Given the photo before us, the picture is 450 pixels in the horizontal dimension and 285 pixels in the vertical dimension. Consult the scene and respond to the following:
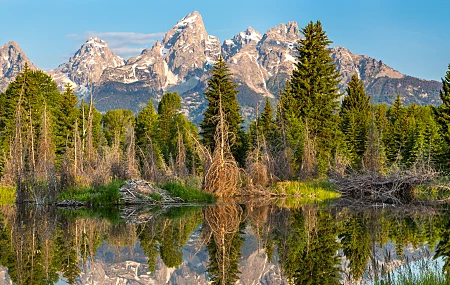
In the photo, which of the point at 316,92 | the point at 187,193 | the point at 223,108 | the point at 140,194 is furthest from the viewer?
the point at 316,92

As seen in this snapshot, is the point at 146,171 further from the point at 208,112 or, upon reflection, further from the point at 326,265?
the point at 326,265

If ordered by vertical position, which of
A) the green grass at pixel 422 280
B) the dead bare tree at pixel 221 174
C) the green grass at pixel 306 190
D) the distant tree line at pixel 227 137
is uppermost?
the distant tree line at pixel 227 137

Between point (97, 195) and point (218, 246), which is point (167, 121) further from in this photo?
point (218, 246)

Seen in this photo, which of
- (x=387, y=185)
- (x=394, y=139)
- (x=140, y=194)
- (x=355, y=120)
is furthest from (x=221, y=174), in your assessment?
(x=355, y=120)

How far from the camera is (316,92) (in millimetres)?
51625

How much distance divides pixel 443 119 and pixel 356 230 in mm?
41008

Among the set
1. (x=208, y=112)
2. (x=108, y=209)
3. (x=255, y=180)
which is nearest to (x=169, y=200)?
(x=108, y=209)

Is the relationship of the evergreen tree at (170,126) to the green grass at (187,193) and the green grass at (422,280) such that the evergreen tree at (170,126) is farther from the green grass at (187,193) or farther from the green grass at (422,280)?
the green grass at (422,280)

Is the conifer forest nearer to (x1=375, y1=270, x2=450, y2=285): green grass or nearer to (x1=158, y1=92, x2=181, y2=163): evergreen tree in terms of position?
(x1=375, y1=270, x2=450, y2=285): green grass

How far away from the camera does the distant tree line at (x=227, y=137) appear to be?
3089 centimetres

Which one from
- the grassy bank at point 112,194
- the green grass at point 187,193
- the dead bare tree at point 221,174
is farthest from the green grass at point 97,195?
the dead bare tree at point 221,174

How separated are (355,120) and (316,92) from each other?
58.6 feet

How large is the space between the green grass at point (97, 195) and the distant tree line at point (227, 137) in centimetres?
103

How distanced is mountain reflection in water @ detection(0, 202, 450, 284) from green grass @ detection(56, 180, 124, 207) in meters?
4.26
